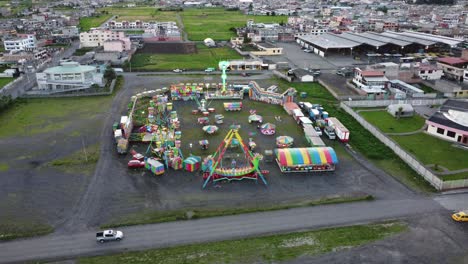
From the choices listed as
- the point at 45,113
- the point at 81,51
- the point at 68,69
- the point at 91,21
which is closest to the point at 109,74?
the point at 68,69

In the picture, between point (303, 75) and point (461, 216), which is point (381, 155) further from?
point (303, 75)

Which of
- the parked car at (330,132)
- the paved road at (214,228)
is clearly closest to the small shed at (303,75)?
the parked car at (330,132)

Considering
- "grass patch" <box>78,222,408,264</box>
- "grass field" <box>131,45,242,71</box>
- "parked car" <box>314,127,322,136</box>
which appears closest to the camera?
"grass patch" <box>78,222,408,264</box>

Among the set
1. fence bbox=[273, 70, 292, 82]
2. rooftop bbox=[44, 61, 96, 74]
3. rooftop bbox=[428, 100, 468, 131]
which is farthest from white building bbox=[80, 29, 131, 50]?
rooftop bbox=[428, 100, 468, 131]

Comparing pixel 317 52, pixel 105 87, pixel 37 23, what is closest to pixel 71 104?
pixel 105 87

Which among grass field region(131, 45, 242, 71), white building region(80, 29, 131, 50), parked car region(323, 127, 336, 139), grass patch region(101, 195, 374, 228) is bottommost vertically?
grass patch region(101, 195, 374, 228)

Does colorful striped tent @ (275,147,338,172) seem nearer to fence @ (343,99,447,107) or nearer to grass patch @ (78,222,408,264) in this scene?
grass patch @ (78,222,408,264)
